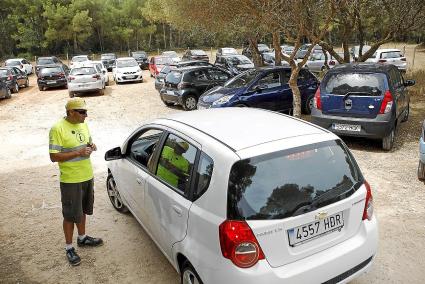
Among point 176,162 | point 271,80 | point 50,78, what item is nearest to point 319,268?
point 176,162

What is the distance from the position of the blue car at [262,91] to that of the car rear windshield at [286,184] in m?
7.50

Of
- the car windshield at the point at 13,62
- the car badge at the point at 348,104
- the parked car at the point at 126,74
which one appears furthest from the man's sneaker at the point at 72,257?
the car windshield at the point at 13,62

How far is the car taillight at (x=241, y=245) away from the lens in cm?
282

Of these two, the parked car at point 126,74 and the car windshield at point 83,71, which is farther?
the parked car at point 126,74

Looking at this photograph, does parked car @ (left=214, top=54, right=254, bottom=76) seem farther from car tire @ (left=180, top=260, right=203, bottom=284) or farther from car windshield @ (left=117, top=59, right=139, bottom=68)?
car tire @ (left=180, top=260, right=203, bottom=284)

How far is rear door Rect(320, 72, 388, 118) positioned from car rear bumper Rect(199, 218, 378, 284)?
4.77m

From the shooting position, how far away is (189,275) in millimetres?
3391

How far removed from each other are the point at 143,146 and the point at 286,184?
2.35 m

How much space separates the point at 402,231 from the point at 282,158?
2711 mm

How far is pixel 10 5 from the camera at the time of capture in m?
49.2

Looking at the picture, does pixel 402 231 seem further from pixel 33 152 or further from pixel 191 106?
pixel 191 106

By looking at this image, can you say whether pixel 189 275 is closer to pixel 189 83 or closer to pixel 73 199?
pixel 73 199

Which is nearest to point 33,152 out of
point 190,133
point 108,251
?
point 108,251

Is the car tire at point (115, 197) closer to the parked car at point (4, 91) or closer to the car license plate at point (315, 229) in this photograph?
the car license plate at point (315, 229)
